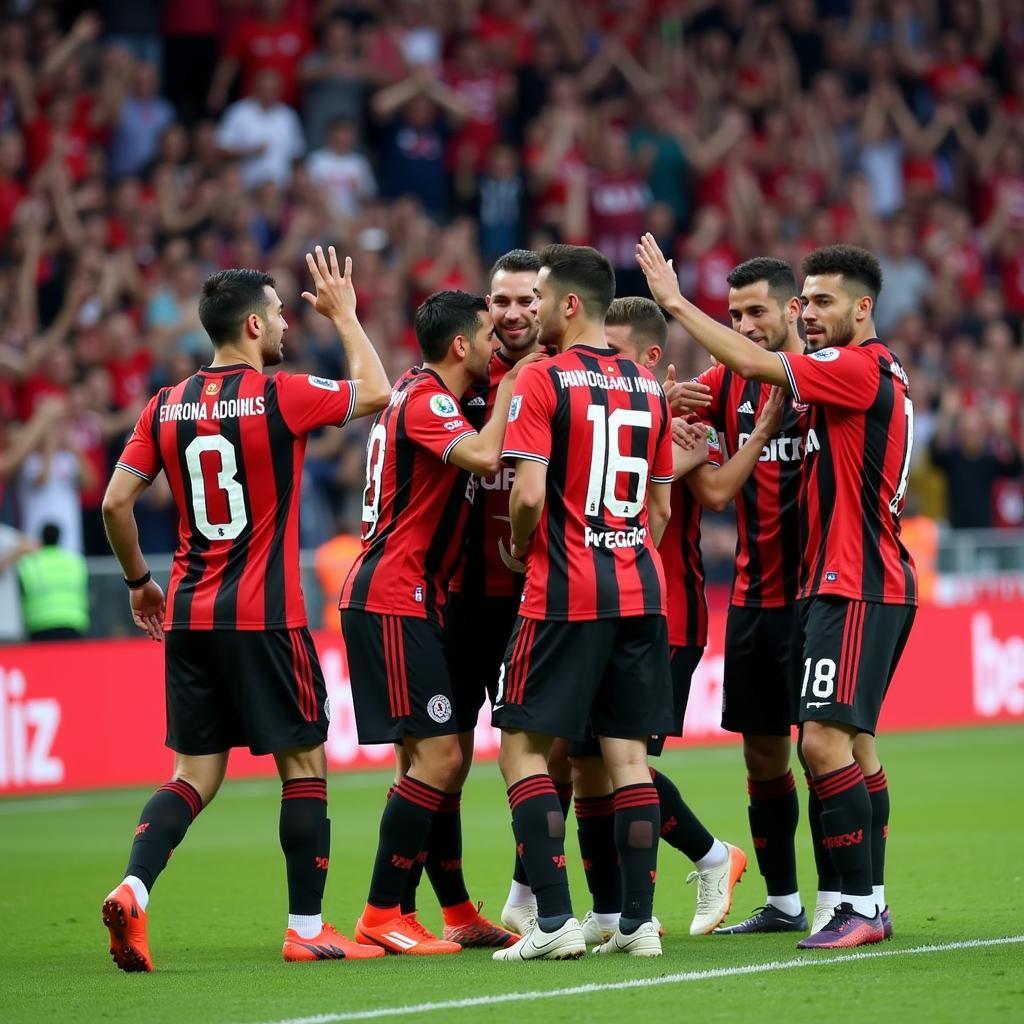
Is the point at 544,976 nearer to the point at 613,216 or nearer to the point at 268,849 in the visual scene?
the point at 268,849

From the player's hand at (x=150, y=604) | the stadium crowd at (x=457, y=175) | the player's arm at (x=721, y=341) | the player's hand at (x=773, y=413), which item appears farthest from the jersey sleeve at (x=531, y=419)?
the stadium crowd at (x=457, y=175)

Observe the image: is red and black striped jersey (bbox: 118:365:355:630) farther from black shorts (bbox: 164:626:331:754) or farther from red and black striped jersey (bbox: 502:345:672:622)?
red and black striped jersey (bbox: 502:345:672:622)

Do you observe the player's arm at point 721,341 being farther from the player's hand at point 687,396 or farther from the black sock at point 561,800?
the black sock at point 561,800

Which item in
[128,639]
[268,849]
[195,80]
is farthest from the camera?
[195,80]

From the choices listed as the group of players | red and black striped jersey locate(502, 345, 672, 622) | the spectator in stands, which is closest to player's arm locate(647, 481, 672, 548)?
the group of players

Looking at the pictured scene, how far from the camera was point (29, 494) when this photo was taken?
1533cm

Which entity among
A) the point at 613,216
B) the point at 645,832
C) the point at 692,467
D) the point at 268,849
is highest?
the point at 613,216

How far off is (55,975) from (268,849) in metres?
4.24

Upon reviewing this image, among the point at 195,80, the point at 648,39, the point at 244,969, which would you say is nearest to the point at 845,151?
the point at 648,39

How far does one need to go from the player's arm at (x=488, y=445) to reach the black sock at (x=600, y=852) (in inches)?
58.5

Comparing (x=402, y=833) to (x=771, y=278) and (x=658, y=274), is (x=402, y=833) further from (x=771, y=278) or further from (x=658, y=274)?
(x=771, y=278)

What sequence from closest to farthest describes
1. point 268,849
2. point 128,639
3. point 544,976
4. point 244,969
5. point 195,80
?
point 544,976 → point 244,969 → point 268,849 → point 128,639 → point 195,80

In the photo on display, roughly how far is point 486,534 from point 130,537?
140 cm

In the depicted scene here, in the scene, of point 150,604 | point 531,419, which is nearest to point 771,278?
point 531,419
